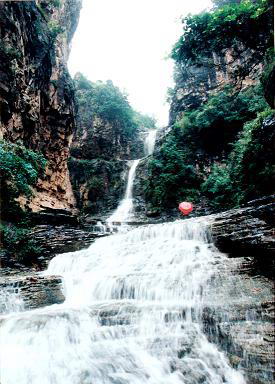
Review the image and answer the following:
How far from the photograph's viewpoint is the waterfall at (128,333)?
370cm

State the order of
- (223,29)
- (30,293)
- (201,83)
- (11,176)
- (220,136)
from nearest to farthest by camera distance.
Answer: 1. (30,293)
2. (11,176)
3. (223,29)
4. (220,136)
5. (201,83)

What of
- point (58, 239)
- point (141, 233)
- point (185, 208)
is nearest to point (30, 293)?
point (58, 239)

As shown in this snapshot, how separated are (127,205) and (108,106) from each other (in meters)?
9.31

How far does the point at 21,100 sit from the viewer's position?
11195 millimetres

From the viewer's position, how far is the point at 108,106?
2341cm

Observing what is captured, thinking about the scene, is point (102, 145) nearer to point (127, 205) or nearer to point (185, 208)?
point (127, 205)

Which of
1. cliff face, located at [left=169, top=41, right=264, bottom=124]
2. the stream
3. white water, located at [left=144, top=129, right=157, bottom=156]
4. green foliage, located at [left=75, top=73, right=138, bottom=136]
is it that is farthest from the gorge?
green foliage, located at [left=75, top=73, right=138, bottom=136]

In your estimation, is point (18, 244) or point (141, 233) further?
point (141, 233)

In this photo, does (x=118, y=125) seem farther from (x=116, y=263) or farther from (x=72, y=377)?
(x=72, y=377)

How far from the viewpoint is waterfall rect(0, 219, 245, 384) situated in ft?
12.1

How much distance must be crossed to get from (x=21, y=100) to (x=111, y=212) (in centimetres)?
848

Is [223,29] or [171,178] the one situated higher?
[223,29]

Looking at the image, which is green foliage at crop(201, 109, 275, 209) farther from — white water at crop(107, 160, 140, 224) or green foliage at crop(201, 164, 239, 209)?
white water at crop(107, 160, 140, 224)

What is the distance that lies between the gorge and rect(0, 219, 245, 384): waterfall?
2cm
